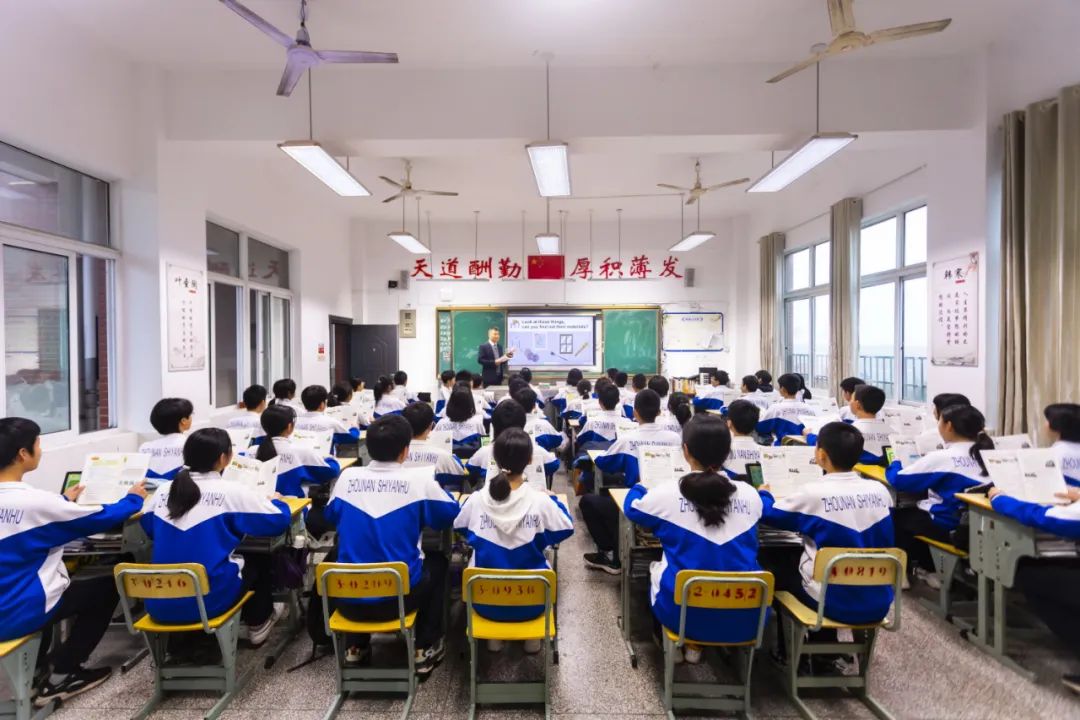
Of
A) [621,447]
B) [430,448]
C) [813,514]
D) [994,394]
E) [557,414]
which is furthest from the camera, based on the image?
[557,414]

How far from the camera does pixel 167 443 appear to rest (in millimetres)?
2674

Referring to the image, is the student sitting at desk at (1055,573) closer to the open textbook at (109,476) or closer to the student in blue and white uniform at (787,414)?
the student in blue and white uniform at (787,414)

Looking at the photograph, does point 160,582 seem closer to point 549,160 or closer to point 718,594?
point 718,594

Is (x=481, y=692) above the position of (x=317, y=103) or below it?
below

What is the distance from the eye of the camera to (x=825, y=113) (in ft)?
13.0

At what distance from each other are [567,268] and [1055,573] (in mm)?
6765

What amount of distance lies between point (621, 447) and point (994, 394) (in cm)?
283

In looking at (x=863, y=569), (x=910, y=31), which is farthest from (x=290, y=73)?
(x=863, y=569)

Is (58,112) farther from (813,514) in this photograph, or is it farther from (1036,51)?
(1036,51)

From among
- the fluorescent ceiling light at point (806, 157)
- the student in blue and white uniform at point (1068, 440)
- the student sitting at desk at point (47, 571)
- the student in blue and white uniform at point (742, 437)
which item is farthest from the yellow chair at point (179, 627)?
the fluorescent ceiling light at point (806, 157)

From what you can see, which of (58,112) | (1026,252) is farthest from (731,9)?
(58,112)

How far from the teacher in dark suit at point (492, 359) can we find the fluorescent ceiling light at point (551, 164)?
3.36m

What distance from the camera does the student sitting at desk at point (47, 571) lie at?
1.72 metres

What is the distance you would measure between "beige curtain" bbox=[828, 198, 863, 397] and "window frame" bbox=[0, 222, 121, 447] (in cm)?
649
